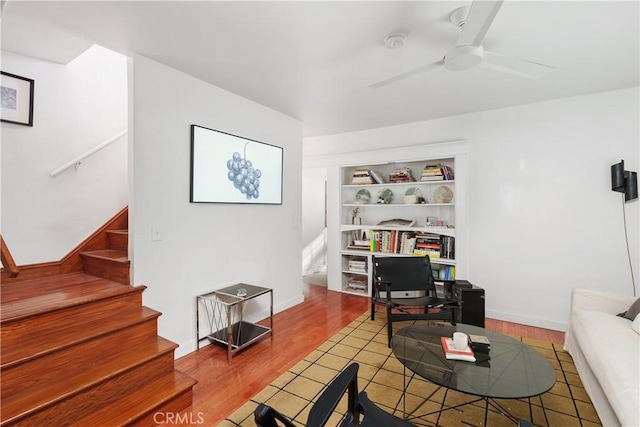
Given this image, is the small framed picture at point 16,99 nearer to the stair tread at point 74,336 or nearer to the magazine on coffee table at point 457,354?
the stair tread at point 74,336

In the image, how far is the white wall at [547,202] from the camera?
2898mm

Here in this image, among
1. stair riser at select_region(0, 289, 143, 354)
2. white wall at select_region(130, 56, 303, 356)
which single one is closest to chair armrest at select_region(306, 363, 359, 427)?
stair riser at select_region(0, 289, 143, 354)

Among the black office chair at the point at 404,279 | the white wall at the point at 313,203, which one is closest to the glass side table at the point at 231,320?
the black office chair at the point at 404,279

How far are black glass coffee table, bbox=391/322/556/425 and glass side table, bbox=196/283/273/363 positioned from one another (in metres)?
1.36

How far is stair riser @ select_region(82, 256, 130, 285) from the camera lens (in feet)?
7.58

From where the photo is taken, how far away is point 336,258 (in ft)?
14.7

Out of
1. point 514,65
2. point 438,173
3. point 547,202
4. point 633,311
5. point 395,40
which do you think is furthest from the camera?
point 438,173

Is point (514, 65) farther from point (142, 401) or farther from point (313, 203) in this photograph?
point (313, 203)

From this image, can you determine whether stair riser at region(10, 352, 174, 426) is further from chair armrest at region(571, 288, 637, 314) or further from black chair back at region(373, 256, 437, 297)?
chair armrest at region(571, 288, 637, 314)

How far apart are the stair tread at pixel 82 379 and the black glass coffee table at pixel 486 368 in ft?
5.33

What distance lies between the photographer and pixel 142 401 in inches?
69.4

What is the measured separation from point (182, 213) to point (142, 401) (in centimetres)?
139

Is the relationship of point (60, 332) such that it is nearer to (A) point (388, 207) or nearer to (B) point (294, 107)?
(B) point (294, 107)

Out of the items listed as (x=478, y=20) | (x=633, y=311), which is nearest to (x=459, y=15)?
(x=478, y=20)
